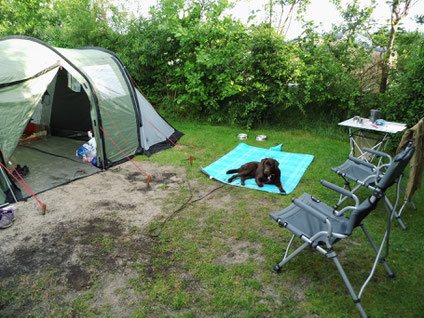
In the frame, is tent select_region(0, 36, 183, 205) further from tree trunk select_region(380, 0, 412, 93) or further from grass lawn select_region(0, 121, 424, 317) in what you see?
tree trunk select_region(380, 0, 412, 93)

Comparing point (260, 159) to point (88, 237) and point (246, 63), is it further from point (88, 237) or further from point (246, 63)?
point (88, 237)

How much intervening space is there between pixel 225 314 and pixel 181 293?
442mm

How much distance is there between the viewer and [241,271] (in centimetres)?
279

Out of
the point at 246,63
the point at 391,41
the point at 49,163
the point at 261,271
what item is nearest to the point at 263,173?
the point at 261,271

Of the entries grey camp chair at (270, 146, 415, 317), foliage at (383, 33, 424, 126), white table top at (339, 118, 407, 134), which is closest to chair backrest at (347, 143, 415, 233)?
grey camp chair at (270, 146, 415, 317)

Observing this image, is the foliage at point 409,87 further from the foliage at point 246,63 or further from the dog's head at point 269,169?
the dog's head at point 269,169

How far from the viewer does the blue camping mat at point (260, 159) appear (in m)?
4.66

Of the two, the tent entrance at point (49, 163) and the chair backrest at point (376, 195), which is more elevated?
the chair backrest at point (376, 195)

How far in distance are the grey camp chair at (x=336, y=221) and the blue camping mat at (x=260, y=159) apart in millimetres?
1630

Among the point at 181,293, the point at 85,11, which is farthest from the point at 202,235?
the point at 85,11

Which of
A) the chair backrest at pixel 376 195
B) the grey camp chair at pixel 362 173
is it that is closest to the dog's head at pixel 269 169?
the grey camp chair at pixel 362 173

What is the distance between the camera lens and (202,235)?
336 cm

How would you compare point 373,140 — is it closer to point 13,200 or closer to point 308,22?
point 308,22

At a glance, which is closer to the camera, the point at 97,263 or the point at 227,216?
the point at 97,263
